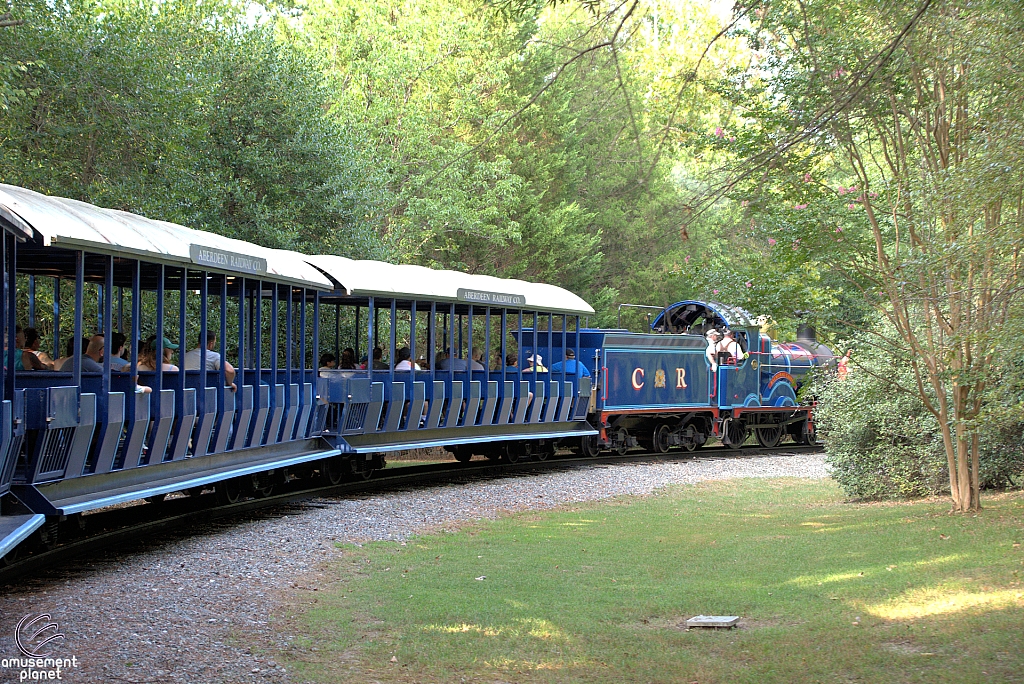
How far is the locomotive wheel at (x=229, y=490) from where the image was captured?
12852 millimetres

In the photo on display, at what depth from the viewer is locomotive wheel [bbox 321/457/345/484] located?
1545 centimetres

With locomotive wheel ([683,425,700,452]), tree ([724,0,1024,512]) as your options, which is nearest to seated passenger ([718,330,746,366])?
locomotive wheel ([683,425,700,452])

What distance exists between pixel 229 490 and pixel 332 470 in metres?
2.73

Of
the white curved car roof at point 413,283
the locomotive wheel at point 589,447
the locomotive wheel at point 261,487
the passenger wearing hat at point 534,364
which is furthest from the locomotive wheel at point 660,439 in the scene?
the locomotive wheel at point 261,487

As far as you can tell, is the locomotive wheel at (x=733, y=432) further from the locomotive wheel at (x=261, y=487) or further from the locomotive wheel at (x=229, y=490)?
the locomotive wheel at (x=229, y=490)

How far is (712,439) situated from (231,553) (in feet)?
67.6

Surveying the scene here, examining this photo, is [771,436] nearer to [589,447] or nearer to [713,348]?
[713,348]

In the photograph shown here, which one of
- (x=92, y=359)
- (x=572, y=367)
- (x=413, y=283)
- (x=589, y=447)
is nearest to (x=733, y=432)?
(x=589, y=447)

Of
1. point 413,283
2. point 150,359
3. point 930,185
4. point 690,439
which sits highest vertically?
point 930,185

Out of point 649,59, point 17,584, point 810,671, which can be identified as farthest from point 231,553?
point 649,59

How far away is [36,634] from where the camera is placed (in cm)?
667

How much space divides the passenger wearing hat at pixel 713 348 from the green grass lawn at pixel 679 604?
11.1m

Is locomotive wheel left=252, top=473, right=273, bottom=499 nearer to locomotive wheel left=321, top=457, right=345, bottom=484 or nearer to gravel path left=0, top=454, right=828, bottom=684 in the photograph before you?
gravel path left=0, top=454, right=828, bottom=684

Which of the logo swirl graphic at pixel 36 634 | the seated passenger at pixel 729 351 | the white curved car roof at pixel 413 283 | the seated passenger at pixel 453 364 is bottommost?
the logo swirl graphic at pixel 36 634
